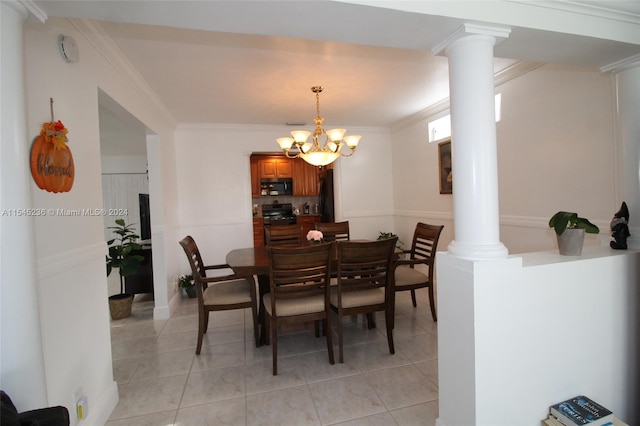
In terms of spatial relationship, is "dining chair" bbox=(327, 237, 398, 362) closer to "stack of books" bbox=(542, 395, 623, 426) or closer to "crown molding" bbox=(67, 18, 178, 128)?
"stack of books" bbox=(542, 395, 623, 426)

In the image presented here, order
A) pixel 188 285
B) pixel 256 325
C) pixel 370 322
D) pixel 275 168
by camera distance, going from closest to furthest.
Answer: pixel 256 325 < pixel 370 322 < pixel 188 285 < pixel 275 168

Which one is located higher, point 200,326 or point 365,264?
point 365,264

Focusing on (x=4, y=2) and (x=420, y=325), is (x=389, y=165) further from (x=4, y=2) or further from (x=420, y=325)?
(x=4, y=2)

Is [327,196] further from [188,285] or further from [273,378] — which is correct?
[273,378]

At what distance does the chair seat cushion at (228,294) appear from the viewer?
254 centimetres

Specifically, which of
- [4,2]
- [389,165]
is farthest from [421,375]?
[389,165]

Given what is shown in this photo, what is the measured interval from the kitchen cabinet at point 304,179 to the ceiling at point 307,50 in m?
2.71

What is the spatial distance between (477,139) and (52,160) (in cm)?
196

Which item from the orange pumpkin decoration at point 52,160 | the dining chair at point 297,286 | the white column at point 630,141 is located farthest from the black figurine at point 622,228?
the orange pumpkin decoration at point 52,160

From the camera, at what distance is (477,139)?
1421mm

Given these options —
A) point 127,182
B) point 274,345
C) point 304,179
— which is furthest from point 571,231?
point 127,182

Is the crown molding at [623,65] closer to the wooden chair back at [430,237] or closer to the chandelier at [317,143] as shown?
the wooden chair back at [430,237]

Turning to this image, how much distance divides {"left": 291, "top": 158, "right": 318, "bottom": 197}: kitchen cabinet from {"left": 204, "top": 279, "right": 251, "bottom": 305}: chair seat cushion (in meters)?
4.43

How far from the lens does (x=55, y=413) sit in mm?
939
